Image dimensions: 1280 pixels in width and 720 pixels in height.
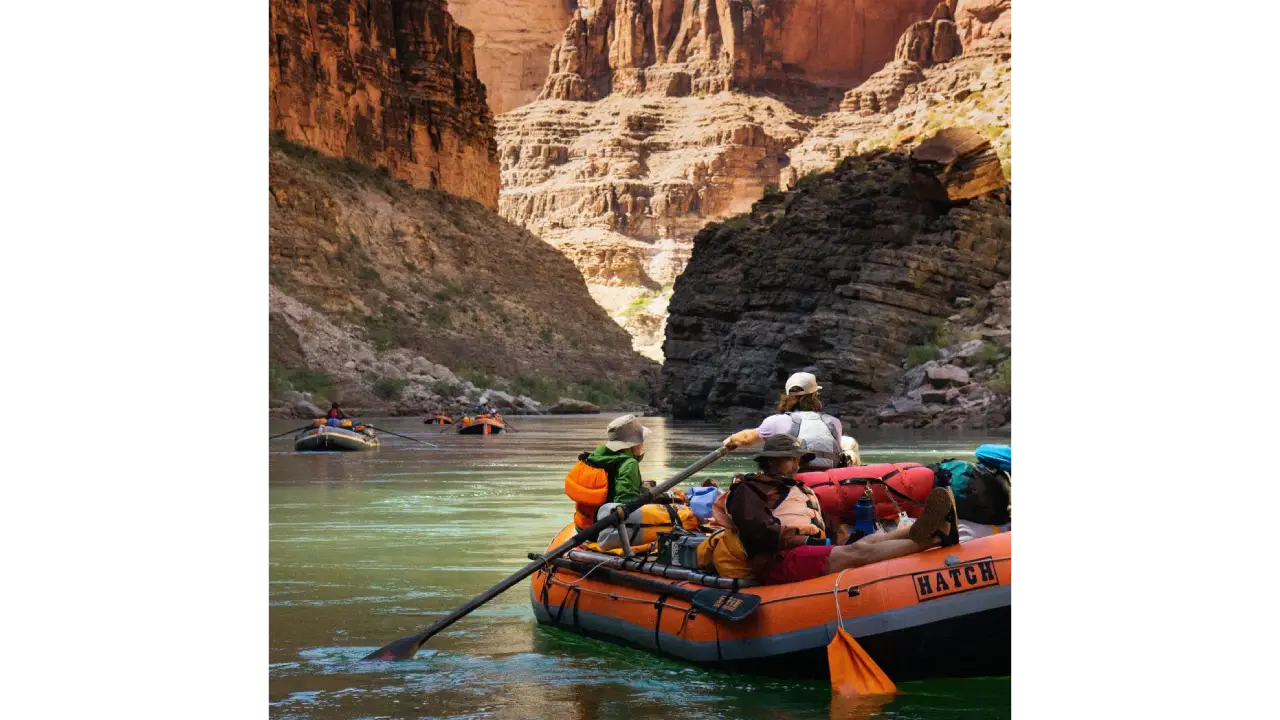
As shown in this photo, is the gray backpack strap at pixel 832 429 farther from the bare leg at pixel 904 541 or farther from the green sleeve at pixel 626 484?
the bare leg at pixel 904 541

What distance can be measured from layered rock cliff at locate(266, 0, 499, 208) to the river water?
61184 millimetres

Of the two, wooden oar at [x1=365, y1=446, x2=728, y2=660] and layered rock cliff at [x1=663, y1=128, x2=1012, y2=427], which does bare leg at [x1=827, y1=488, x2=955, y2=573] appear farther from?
layered rock cliff at [x1=663, y1=128, x2=1012, y2=427]

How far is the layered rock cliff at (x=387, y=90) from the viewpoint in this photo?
79.2 m

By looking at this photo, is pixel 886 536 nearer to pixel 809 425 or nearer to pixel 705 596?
pixel 705 596

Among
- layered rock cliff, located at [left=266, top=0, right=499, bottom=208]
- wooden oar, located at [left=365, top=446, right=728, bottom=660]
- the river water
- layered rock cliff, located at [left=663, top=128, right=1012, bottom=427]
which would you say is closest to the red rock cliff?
layered rock cliff, located at [left=266, top=0, right=499, bottom=208]

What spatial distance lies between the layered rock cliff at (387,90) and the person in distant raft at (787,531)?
7179 cm

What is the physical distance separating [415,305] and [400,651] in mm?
65507

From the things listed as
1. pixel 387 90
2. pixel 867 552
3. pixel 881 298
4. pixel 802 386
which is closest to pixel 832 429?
pixel 802 386

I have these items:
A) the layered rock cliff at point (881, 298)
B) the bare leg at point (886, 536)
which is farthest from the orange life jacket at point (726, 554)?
the layered rock cliff at point (881, 298)

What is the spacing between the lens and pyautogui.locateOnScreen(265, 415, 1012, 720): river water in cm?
664

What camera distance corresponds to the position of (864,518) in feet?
23.4

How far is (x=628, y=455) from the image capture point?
→ 27.4ft
